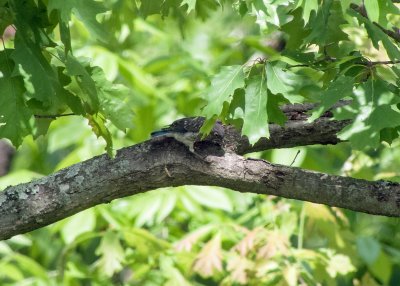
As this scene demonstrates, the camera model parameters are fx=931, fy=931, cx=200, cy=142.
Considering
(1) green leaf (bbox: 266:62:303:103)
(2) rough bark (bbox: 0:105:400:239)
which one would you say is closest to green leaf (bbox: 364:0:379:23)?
(1) green leaf (bbox: 266:62:303:103)

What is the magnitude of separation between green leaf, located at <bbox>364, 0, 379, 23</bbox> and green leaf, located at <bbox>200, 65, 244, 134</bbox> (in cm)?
36

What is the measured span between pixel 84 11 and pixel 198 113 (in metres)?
0.76

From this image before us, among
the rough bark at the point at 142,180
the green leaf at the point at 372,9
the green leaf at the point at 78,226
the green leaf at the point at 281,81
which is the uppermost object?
the green leaf at the point at 78,226

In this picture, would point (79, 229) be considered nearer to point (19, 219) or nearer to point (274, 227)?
point (274, 227)

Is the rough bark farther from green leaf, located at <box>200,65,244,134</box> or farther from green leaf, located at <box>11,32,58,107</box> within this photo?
green leaf, located at <box>11,32,58,107</box>

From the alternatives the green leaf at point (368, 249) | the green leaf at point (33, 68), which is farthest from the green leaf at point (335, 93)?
the green leaf at point (368, 249)

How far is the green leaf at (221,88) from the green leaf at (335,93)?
0.71 feet

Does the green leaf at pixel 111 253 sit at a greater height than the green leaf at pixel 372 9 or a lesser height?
greater

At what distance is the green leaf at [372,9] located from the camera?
2.09m

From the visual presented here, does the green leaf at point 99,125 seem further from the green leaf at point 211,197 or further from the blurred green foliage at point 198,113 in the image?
the green leaf at point 211,197

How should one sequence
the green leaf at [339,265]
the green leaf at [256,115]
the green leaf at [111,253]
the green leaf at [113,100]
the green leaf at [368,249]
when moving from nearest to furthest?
1. the green leaf at [256,115]
2. the green leaf at [113,100]
3. the green leaf at [339,265]
4. the green leaf at [111,253]
5. the green leaf at [368,249]

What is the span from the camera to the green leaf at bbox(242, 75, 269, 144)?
7.34 feet

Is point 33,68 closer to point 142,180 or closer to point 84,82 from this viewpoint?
point 84,82

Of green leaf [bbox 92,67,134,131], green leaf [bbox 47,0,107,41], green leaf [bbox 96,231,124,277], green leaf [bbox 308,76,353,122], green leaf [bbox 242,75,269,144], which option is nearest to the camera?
green leaf [bbox 47,0,107,41]
